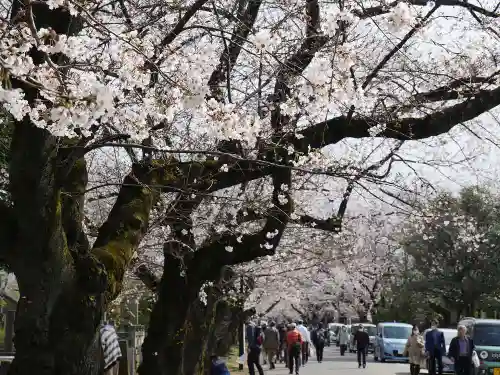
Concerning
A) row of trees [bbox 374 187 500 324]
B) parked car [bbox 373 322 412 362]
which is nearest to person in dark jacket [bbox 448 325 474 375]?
parked car [bbox 373 322 412 362]

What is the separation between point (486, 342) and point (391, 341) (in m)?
12.8

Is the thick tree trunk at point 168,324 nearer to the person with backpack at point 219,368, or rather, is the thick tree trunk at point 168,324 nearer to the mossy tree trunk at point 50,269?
the person with backpack at point 219,368

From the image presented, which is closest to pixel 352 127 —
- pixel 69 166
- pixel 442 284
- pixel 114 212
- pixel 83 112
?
pixel 114 212

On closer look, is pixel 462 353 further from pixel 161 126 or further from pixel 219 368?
pixel 161 126

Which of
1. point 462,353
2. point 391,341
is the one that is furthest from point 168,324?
point 391,341

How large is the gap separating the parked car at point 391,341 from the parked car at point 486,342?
11446 millimetres

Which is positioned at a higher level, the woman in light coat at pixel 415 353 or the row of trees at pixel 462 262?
the row of trees at pixel 462 262

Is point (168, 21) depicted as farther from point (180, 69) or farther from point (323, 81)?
point (323, 81)

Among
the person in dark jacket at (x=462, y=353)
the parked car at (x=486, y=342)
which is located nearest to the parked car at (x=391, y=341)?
the parked car at (x=486, y=342)

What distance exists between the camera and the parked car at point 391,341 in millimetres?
32094

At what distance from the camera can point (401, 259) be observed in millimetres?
49656

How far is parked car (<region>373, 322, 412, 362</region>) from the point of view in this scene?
32.1 meters

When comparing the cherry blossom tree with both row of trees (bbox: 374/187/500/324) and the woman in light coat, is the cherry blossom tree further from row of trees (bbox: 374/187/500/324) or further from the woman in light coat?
row of trees (bbox: 374/187/500/324)

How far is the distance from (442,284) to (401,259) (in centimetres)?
1013
